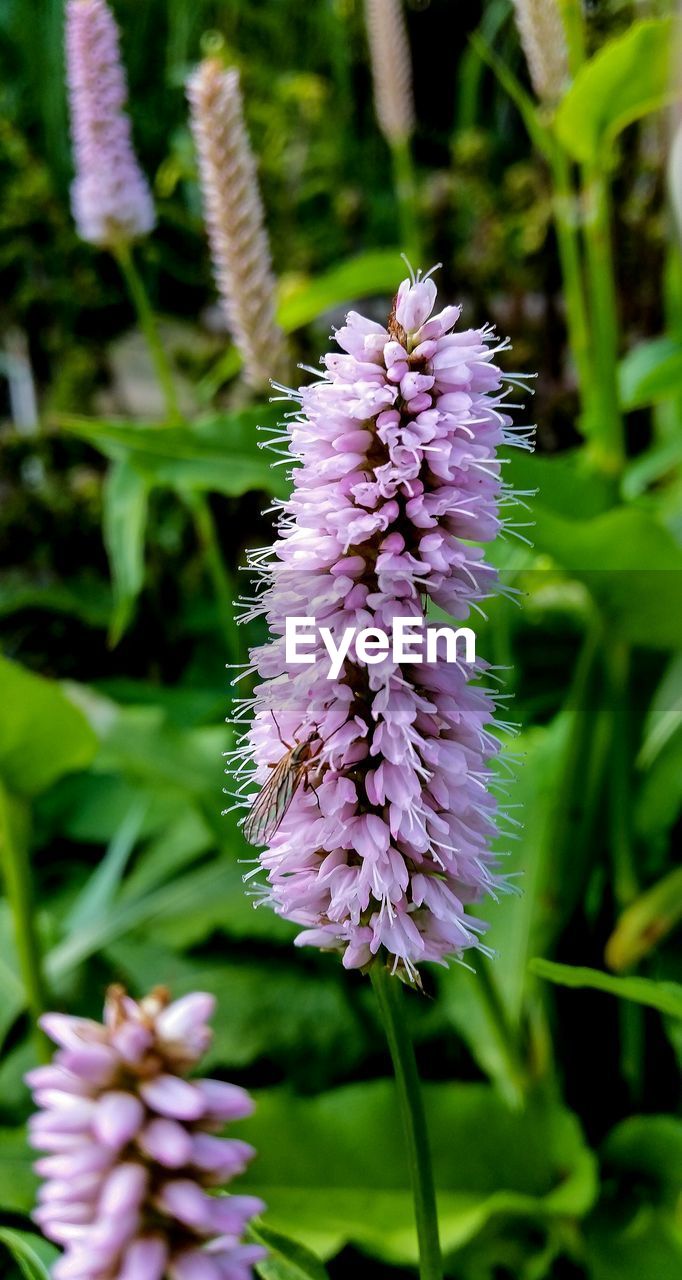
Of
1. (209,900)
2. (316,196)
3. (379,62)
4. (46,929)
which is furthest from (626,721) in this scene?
(316,196)

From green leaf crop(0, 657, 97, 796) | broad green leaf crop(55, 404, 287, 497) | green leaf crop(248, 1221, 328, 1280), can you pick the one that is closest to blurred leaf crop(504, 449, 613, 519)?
broad green leaf crop(55, 404, 287, 497)

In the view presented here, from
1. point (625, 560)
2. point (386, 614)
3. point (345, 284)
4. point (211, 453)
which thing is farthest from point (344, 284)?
point (386, 614)

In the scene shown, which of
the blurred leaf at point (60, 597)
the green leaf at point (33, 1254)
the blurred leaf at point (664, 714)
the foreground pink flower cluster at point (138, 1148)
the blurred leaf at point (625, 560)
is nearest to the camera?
the foreground pink flower cluster at point (138, 1148)

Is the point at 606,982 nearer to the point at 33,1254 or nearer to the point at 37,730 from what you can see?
the point at 33,1254

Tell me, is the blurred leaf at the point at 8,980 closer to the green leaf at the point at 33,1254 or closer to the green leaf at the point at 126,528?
the green leaf at the point at 126,528

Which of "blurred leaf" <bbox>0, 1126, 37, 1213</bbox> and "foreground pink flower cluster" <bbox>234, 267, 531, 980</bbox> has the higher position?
"foreground pink flower cluster" <bbox>234, 267, 531, 980</bbox>

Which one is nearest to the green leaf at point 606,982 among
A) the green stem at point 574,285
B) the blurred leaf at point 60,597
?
the green stem at point 574,285

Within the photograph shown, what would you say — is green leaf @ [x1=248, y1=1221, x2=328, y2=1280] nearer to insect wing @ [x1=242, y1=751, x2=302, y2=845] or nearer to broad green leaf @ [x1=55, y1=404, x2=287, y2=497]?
insect wing @ [x1=242, y1=751, x2=302, y2=845]
